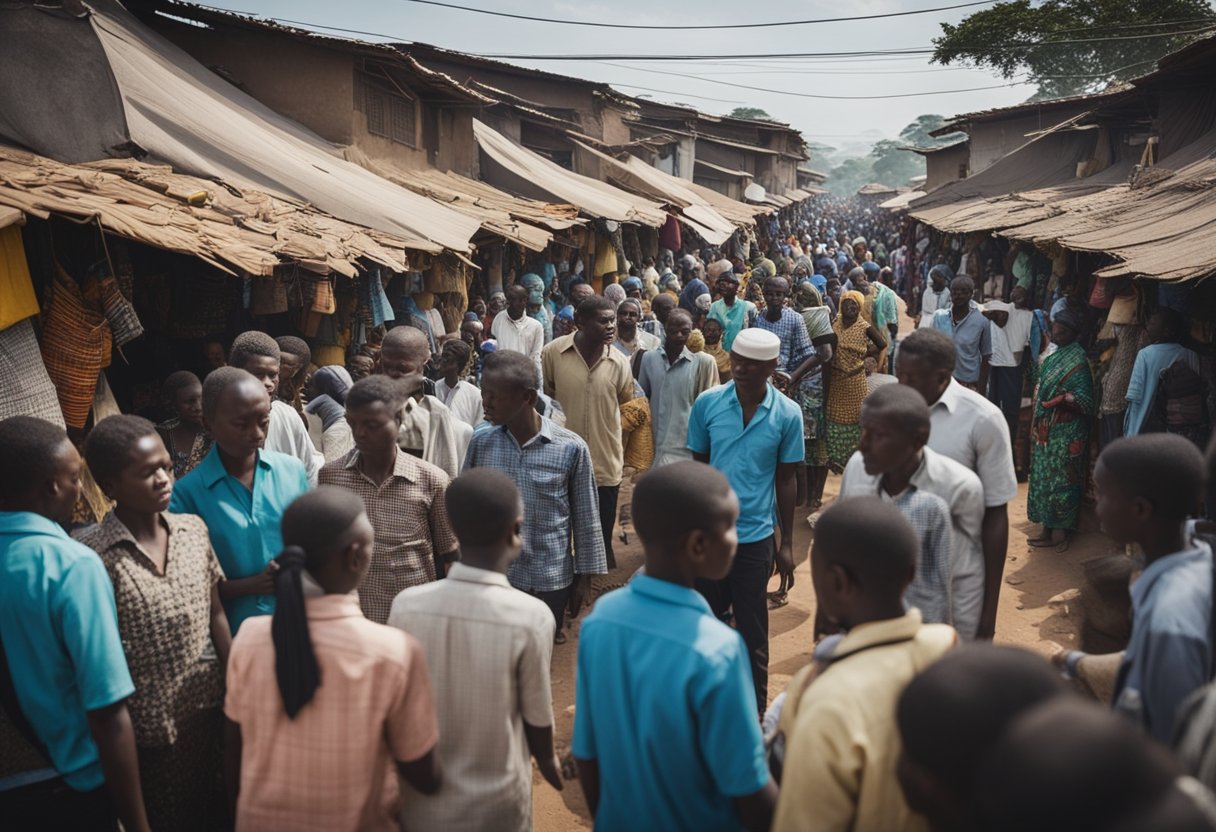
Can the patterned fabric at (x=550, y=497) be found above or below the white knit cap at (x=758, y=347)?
below

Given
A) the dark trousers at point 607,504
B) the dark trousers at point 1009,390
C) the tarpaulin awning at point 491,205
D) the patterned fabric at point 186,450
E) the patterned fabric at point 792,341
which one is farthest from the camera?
the tarpaulin awning at point 491,205

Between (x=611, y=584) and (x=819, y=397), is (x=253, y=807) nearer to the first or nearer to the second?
(x=611, y=584)

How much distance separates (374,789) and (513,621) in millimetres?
528

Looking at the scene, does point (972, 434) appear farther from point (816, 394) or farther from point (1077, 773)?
point (816, 394)

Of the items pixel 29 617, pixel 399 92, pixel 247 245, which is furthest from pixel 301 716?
pixel 399 92

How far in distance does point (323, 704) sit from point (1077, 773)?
1.62 metres

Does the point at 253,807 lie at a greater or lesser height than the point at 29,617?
lesser

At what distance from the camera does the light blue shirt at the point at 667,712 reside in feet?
6.89

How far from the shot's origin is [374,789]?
229 centimetres

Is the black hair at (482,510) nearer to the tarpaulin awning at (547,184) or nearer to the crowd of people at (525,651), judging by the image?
the crowd of people at (525,651)

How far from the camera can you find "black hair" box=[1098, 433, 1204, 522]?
235 centimetres

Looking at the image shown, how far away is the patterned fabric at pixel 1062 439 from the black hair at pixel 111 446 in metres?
6.53

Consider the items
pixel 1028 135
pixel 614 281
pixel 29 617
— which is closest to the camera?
pixel 29 617

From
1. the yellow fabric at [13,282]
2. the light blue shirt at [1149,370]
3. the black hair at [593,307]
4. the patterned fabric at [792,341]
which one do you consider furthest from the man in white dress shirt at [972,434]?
the yellow fabric at [13,282]
